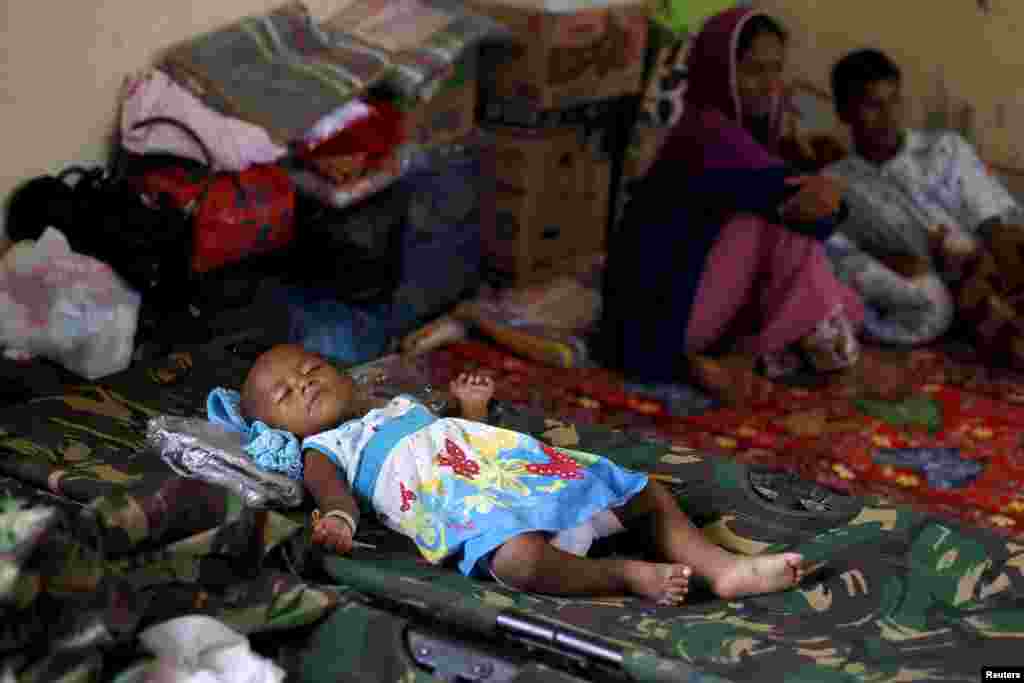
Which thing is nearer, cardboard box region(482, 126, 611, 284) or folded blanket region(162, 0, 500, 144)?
folded blanket region(162, 0, 500, 144)

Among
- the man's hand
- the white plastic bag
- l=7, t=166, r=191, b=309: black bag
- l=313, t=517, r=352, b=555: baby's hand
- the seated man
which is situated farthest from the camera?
the seated man

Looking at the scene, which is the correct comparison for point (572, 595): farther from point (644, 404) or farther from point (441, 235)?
point (441, 235)

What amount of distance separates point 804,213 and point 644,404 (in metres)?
0.84

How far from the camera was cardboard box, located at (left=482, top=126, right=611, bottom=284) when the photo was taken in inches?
186

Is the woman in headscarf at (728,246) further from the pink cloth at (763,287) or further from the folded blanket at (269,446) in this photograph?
the folded blanket at (269,446)

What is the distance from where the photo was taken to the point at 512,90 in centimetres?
471

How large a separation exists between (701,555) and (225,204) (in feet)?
6.13

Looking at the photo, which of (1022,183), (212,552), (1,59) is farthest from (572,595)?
(1022,183)

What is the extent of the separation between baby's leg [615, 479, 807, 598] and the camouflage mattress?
33 mm

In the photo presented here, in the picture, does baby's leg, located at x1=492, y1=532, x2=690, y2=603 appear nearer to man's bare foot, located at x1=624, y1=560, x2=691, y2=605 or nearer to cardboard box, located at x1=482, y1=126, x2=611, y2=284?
man's bare foot, located at x1=624, y1=560, x2=691, y2=605

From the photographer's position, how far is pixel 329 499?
2.31 metres

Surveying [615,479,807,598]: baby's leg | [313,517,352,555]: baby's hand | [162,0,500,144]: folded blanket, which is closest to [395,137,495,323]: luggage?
[162,0,500,144]: folded blanket

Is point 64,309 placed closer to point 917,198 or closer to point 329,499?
point 329,499

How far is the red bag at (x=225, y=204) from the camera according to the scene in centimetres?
356
